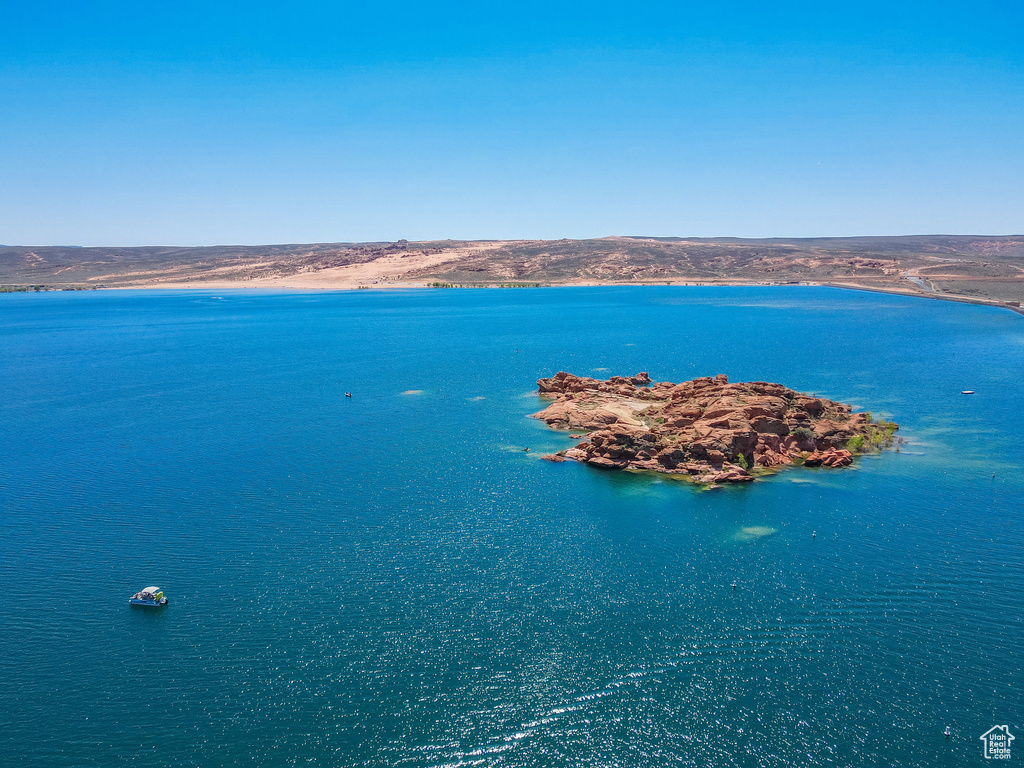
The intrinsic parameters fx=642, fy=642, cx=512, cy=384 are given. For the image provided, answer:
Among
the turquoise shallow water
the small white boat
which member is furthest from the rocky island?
the small white boat

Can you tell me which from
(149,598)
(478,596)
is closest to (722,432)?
(478,596)

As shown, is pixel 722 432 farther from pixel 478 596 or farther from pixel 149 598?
pixel 149 598

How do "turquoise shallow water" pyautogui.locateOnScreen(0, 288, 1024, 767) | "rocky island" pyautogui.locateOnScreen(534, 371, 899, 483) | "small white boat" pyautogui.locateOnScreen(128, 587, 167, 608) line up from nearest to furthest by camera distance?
"turquoise shallow water" pyautogui.locateOnScreen(0, 288, 1024, 767) < "small white boat" pyautogui.locateOnScreen(128, 587, 167, 608) < "rocky island" pyautogui.locateOnScreen(534, 371, 899, 483)

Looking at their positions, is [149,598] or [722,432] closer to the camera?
[149,598]

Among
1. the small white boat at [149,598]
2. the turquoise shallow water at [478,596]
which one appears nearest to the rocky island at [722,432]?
the turquoise shallow water at [478,596]

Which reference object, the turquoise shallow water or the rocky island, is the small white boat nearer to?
the turquoise shallow water
